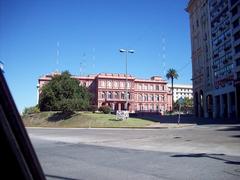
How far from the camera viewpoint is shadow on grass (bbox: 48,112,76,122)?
58.7 m

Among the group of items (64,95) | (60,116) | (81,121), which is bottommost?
(81,121)

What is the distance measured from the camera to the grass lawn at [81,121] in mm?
40688

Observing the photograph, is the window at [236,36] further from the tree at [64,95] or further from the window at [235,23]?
the tree at [64,95]

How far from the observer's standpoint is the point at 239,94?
4975 cm

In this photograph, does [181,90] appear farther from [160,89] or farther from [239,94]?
[239,94]

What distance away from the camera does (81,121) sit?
51.4 meters

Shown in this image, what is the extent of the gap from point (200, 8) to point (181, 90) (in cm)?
12134

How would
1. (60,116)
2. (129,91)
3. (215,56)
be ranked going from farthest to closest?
(129,91), (60,116), (215,56)

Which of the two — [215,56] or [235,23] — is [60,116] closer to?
[215,56]

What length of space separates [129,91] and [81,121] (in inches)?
2738

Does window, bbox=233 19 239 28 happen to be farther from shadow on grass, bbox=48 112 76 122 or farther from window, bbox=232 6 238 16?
shadow on grass, bbox=48 112 76 122

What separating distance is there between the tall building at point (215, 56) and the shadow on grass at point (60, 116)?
90.5ft

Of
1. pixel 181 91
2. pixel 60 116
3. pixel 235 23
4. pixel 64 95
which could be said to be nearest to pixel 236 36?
pixel 235 23

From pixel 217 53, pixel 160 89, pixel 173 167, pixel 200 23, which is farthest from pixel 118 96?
pixel 173 167
